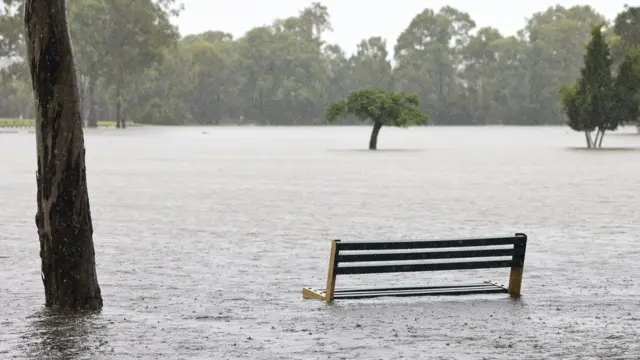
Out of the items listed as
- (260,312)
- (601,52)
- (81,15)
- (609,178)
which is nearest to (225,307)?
(260,312)

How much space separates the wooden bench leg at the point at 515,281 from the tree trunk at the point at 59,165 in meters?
4.51

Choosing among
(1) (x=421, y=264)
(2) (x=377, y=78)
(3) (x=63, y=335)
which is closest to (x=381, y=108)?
(1) (x=421, y=264)

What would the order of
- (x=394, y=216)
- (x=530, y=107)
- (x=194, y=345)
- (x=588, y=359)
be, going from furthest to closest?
(x=530, y=107)
(x=394, y=216)
(x=194, y=345)
(x=588, y=359)

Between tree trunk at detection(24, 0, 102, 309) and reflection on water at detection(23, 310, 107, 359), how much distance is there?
15.2 inches

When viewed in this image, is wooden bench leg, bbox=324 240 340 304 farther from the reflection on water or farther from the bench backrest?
the reflection on water

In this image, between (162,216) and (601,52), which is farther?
(601,52)

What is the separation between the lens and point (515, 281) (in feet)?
42.8

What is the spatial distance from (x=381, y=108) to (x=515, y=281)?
53.7 m

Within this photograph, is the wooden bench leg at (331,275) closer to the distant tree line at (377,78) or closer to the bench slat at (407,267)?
the bench slat at (407,267)

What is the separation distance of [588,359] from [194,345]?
3362 millimetres

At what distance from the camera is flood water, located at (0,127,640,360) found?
1034 cm

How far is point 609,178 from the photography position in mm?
39688

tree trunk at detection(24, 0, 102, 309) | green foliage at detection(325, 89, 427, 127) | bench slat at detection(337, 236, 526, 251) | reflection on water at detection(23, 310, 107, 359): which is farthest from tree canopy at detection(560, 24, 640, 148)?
reflection on water at detection(23, 310, 107, 359)

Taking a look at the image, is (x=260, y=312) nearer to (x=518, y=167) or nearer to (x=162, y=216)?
(x=162, y=216)
